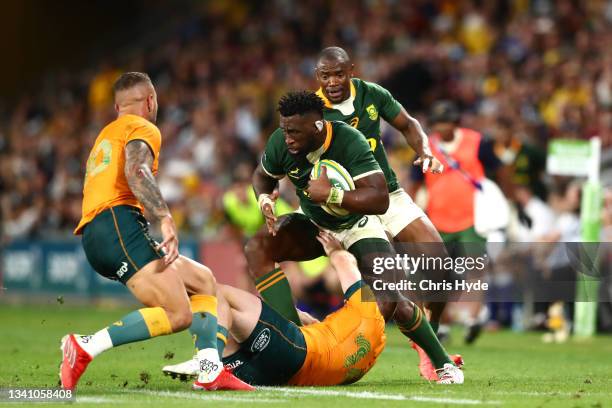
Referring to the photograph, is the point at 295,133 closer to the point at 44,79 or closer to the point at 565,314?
the point at 565,314

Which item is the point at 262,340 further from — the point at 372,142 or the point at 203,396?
the point at 372,142

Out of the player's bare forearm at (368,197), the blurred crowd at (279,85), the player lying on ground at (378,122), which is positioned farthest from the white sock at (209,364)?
the blurred crowd at (279,85)

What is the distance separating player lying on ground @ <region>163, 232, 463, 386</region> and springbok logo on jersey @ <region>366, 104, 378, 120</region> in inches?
68.3

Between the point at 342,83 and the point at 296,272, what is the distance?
23.7 feet

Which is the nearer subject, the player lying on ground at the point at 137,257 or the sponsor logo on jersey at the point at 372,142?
the player lying on ground at the point at 137,257

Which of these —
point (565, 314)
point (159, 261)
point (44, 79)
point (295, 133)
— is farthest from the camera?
point (44, 79)

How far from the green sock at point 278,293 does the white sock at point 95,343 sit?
58.5 inches

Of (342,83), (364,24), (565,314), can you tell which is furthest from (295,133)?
(364,24)

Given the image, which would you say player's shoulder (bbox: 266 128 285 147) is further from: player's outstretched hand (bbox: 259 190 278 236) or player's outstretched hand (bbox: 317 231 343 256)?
player's outstretched hand (bbox: 317 231 343 256)

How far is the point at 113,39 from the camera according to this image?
97.3ft

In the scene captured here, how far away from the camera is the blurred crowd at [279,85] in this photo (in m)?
17.9

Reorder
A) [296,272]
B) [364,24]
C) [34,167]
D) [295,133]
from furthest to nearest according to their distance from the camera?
1. [34,167]
2. [364,24]
3. [296,272]
4. [295,133]

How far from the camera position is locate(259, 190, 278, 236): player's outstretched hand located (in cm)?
852

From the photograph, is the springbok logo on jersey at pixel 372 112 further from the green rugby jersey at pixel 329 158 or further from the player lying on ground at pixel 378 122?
the green rugby jersey at pixel 329 158
